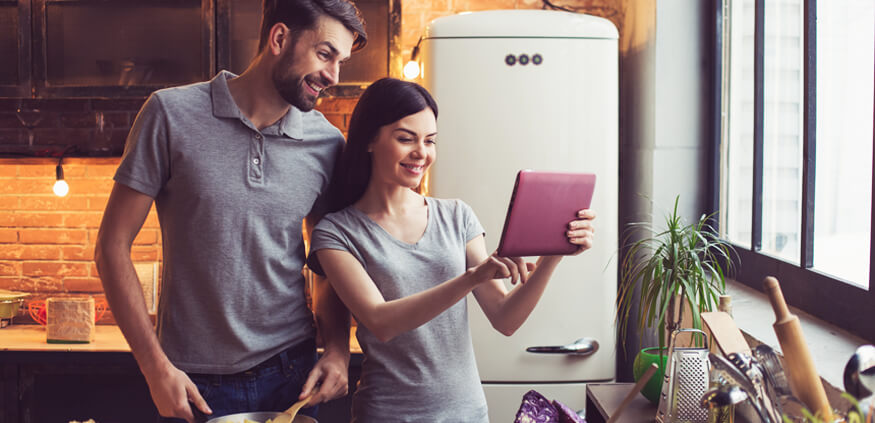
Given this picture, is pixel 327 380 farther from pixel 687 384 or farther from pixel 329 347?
pixel 687 384

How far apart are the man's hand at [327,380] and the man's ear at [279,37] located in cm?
61

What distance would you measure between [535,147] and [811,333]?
992mm

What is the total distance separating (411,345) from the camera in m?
1.35

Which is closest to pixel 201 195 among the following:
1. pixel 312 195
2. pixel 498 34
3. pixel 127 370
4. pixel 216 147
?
pixel 216 147

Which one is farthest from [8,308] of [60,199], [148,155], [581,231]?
[581,231]

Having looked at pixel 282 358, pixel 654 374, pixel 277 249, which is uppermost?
pixel 277 249

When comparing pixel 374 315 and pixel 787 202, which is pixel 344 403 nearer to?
pixel 374 315

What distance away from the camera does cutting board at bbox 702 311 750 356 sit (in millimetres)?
1164

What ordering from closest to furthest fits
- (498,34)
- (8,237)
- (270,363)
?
(270,363) < (498,34) < (8,237)

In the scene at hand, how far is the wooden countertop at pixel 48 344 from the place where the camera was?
2.50 meters

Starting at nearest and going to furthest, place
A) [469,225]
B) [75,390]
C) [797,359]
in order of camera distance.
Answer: [797,359]
[469,225]
[75,390]

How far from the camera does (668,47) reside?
8.04 ft

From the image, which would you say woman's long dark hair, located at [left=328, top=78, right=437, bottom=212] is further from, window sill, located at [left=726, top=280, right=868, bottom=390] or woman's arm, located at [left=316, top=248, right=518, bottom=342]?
window sill, located at [left=726, top=280, right=868, bottom=390]

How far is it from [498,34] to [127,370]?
1.80 m
